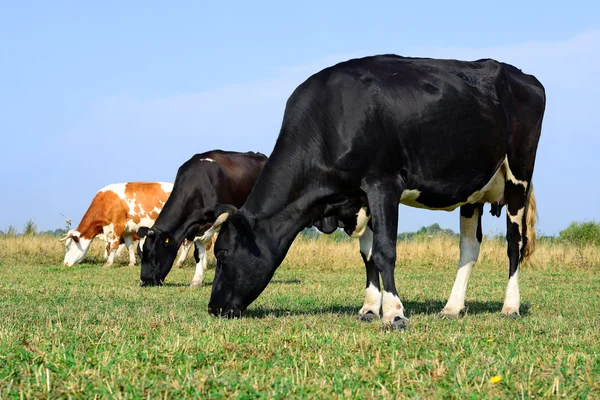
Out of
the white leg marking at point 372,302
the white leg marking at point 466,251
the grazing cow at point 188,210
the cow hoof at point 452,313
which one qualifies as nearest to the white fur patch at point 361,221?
the white leg marking at point 372,302

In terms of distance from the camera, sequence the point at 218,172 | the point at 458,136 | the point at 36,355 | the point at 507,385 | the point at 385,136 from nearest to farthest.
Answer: the point at 507,385 → the point at 36,355 → the point at 385,136 → the point at 458,136 → the point at 218,172

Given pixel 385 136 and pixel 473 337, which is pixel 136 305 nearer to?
pixel 385 136

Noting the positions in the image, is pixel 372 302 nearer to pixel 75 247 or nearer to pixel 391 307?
pixel 391 307

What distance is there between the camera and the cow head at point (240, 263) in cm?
788

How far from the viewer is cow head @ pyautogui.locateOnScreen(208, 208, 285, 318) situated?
25.8 feet

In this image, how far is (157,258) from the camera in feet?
46.5

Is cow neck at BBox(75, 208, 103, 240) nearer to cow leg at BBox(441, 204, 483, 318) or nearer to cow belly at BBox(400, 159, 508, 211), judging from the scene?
cow leg at BBox(441, 204, 483, 318)

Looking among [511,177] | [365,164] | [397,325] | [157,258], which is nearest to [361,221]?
[365,164]

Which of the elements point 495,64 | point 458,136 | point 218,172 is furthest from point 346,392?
point 218,172

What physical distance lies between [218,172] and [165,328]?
798cm

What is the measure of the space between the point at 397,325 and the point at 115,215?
15.8 metres

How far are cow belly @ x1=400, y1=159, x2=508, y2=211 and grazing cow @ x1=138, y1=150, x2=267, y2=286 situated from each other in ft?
20.4

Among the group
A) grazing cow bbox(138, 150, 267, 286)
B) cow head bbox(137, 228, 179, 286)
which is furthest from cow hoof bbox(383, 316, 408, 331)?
cow head bbox(137, 228, 179, 286)

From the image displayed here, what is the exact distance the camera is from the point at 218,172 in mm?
14562
